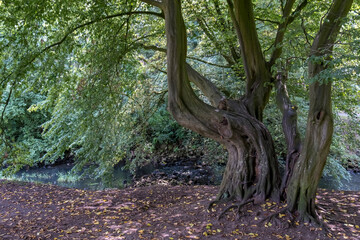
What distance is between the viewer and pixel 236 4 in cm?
555

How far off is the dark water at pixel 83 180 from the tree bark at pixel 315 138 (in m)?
6.68

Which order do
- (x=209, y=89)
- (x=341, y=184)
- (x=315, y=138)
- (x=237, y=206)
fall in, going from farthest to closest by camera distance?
1. (x=341, y=184)
2. (x=209, y=89)
3. (x=237, y=206)
4. (x=315, y=138)

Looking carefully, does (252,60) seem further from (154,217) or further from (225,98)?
(154,217)

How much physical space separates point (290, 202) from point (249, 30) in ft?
10.5

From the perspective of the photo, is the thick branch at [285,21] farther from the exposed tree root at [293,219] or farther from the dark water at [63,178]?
the dark water at [63,178]

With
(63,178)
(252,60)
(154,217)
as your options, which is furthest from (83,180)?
(252,60)

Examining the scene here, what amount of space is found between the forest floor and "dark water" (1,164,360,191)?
3.26 meters

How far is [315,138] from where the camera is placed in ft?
14.6

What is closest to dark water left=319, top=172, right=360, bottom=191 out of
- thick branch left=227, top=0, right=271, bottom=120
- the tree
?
the tree

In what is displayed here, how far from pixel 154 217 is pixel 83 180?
29.9ft

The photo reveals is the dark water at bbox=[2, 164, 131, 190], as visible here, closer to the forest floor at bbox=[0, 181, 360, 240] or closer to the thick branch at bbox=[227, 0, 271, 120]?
the forest floor at bbox=[0, 181, 360, 240]

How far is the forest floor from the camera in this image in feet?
14.4

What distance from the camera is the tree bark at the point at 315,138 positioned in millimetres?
4410

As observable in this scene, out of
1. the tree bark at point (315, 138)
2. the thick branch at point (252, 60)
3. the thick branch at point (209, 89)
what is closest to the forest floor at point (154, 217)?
the tree bark at point (315, 138)
